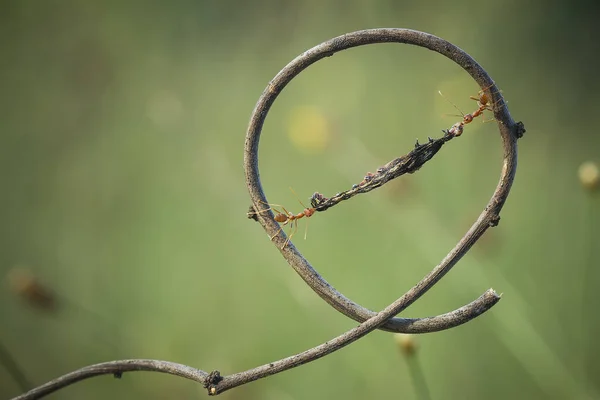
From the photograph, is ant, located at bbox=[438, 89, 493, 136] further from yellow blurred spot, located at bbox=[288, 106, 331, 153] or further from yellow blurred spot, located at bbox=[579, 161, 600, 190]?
yellow blurred spot, located at bbox=[288, 106, 331, 153]

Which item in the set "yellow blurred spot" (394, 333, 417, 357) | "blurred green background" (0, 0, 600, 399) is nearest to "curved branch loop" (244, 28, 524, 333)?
"yellow blurred spot" (394, 333, 417, 357)

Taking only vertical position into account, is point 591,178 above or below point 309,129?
below

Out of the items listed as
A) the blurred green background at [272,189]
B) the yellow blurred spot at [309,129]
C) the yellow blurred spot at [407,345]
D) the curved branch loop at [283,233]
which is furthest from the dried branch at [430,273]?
the yellow blurred spot at [309,129]

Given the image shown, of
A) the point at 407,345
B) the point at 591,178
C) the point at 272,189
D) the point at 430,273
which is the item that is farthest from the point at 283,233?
the point at 272,189

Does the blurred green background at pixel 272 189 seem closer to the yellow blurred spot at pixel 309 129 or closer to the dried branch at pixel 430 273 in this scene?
the yellow blurred spot at pixel 309 129

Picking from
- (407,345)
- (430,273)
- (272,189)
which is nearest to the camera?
(430,273)

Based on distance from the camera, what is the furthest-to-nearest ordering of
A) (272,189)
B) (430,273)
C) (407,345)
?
1. (272,189)
2. (407,345)
3. (430,273)

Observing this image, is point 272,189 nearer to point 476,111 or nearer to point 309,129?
point 309,129

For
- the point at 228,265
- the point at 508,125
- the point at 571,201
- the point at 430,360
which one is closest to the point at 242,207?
the point at 228,265
